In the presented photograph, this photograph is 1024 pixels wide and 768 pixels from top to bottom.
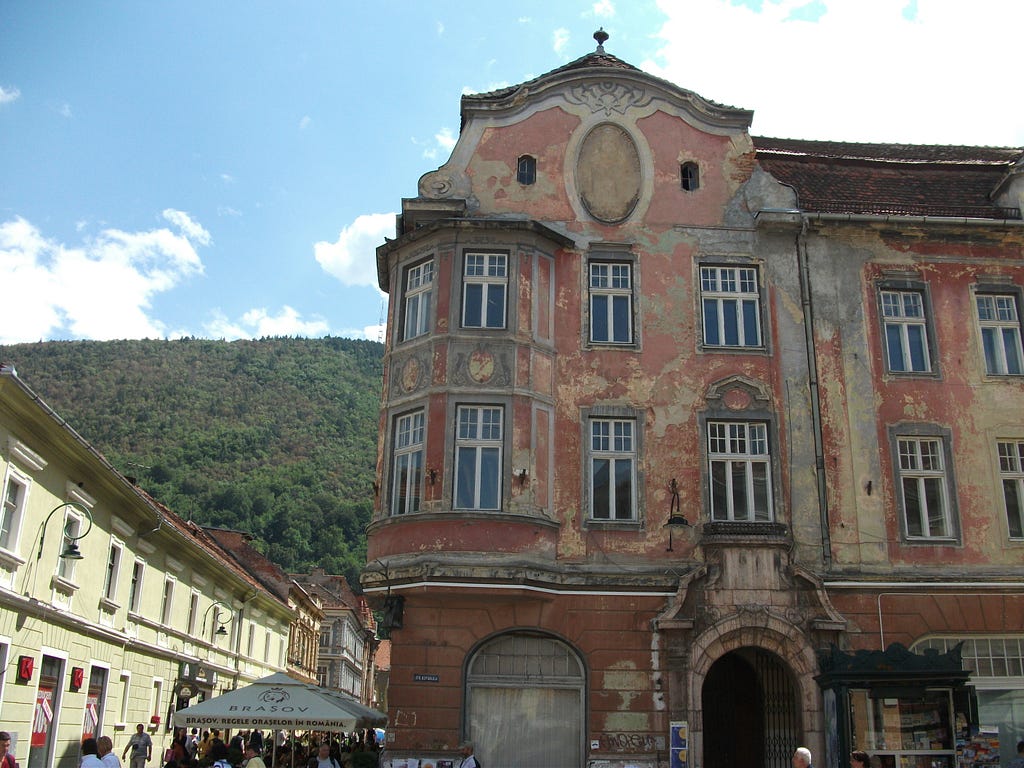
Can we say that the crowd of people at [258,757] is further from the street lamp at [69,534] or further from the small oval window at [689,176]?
the small oval window at [689,176]

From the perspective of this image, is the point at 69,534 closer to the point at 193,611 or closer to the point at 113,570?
the point at 113,570

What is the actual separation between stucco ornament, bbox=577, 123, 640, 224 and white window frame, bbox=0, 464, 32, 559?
1268cm

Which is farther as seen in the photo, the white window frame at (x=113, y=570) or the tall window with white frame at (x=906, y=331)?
the white window frame at (x=113, y=570)

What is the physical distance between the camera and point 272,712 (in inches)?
629

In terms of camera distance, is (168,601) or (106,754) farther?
(168,601)

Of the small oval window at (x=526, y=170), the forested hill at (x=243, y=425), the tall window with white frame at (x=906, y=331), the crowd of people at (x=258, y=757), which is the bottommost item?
the crowd of people at (x=258, y=757)


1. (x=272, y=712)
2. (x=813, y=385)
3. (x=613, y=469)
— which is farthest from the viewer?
(x=813, y=385)

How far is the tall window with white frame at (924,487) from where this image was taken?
1936cm

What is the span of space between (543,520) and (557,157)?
8181mm

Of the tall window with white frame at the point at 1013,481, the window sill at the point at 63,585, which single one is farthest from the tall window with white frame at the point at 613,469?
the window sill at the point at 63,585

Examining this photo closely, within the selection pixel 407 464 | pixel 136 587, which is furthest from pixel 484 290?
pixel 136 587

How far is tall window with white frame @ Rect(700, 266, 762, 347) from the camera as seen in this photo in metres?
20.5

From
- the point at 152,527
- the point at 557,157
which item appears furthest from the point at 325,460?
the point at 557,157

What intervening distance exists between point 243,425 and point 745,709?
115m
